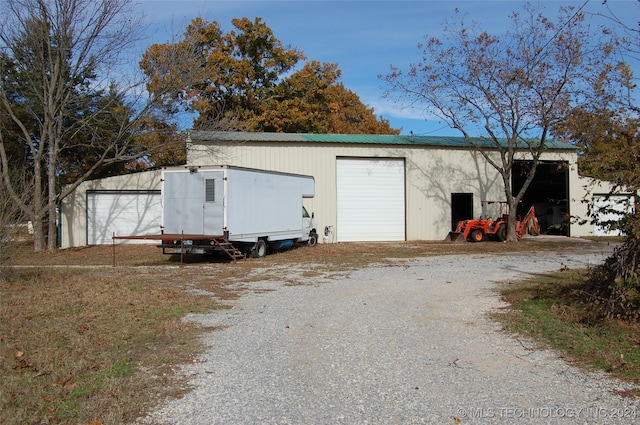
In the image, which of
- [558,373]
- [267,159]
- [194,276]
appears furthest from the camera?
[267,159]

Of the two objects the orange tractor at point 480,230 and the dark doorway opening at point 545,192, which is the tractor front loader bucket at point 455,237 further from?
the dark doorway opening at point 545,192

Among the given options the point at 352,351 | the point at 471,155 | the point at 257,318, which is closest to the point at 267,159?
the point at 471,155

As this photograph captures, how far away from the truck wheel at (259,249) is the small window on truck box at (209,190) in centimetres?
273

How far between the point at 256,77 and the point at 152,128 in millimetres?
15861

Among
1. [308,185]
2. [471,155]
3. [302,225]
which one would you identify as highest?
[471,155]

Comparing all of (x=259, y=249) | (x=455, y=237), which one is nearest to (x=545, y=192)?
(x=455, y=237)

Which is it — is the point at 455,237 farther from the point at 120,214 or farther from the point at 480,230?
the point at 120,214

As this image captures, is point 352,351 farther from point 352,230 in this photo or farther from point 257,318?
point 352,230

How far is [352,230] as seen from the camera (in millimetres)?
27969

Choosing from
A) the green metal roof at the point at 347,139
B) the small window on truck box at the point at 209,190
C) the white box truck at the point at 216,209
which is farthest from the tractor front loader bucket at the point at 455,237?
the small window on truck box at the point at 209,190

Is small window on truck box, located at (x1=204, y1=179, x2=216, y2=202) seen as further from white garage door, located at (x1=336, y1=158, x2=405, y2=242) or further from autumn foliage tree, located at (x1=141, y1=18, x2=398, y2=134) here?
autumn foliage tree, located at (x1=141, y1=18, x2=398, y2=134)

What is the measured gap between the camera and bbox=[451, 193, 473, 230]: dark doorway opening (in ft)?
99.6

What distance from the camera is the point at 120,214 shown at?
26812 mm

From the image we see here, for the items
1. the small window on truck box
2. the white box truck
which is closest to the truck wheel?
the white box truck
